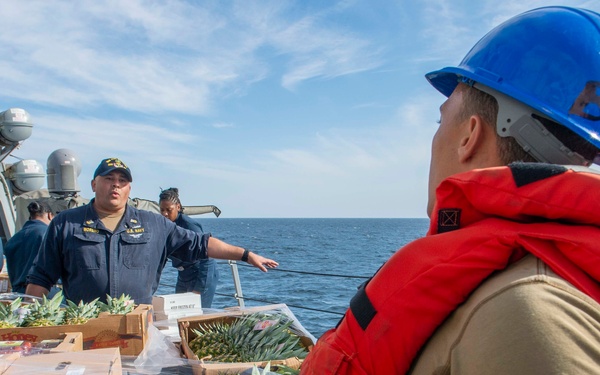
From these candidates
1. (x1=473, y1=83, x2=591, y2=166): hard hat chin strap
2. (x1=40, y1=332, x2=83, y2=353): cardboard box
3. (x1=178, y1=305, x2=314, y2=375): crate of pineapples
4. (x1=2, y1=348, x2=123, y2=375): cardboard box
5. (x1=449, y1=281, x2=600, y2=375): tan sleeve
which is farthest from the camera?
(x1=178, y1=305, x2=314, y2=375): crate of pineapples

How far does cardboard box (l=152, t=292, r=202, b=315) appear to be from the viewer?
3.81m

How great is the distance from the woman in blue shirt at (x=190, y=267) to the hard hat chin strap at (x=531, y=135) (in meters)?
5.66

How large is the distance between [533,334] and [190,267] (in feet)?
20.1

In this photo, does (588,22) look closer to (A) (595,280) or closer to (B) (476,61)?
(B) (476,61)

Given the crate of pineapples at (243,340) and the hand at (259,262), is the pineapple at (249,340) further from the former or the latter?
the hand at (259,262)

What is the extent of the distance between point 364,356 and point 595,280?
1.34 feet

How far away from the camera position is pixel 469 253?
2.86 feet

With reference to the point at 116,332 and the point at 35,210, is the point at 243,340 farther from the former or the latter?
the point at 35,210

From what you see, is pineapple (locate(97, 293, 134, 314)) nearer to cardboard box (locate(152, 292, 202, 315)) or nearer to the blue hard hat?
Result: cardboard box (locate(152, 292, 202, 315))

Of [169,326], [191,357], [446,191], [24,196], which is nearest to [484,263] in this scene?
[446,191]

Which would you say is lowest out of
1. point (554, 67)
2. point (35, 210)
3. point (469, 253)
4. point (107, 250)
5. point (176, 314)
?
point (176, 314)

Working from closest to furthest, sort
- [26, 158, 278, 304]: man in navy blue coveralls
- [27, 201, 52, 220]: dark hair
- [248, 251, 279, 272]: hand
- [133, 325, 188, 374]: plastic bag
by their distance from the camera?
1. [133, 325, 188, 374]: plastic bag
2. [26, 158, 278, 304]: man in navy blue coveralls
3. [248, 251, 279, 272]: hand
4. [27, 201, 52, 220]: dark hair

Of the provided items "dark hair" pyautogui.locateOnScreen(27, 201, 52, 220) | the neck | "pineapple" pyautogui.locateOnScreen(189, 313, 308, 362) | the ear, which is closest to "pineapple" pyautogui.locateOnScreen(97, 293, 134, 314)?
"pineapple" pyautogui.locateOnScreen(189, 313, 308, 362)

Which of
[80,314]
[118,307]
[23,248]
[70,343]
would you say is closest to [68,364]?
[70,343]
